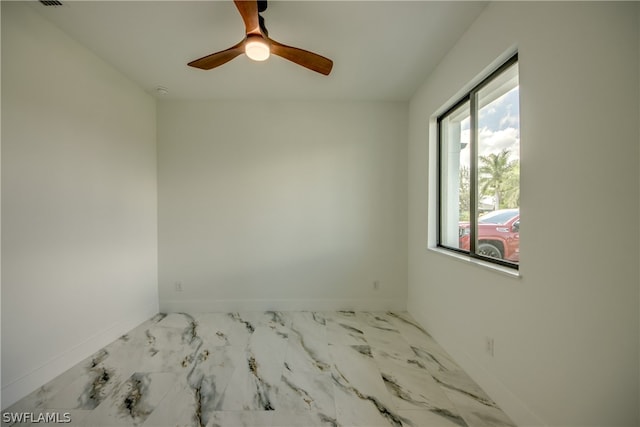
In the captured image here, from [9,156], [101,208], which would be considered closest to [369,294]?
[101,208]

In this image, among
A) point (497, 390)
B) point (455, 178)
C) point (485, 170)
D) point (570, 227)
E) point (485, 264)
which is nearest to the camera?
point (570, 227)

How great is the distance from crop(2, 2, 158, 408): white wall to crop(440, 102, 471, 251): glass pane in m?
3.21

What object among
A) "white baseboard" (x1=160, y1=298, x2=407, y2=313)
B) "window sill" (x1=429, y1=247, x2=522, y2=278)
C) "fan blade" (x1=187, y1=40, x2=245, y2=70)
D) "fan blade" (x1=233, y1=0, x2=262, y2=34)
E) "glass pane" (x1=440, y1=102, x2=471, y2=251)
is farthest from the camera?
"white baseboard" (x1=160, y1=298, x2=407, y2=313)

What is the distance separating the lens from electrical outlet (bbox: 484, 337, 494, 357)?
60.2 inches

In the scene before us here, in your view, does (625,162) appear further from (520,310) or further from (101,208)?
(101,208)

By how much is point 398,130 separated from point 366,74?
848mm

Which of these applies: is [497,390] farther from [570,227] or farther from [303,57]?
[303,57]

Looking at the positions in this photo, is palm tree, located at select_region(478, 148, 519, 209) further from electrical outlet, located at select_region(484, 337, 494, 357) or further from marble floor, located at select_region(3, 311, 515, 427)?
marble floor, located at select_region(3, 311, 515, 427)

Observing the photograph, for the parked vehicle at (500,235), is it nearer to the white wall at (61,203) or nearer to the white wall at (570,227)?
the white wall at (570,227)

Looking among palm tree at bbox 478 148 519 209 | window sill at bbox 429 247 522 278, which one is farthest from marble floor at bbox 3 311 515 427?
palm tree at bbox 478 148 519 209

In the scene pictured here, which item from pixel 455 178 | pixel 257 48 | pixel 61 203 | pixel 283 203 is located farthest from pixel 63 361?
pixel 455 178

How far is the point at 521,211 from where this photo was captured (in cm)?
131

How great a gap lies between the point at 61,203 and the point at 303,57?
2.12m

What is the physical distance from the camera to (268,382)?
1665 mm
